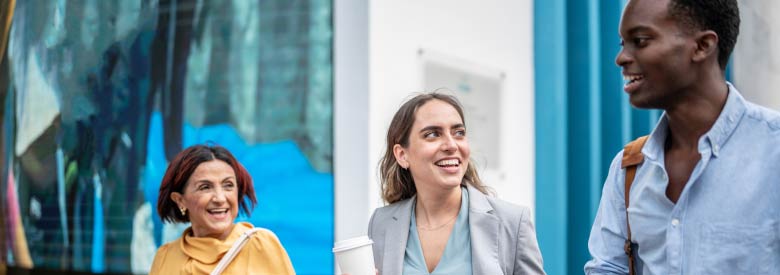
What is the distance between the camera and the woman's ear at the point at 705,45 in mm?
1367

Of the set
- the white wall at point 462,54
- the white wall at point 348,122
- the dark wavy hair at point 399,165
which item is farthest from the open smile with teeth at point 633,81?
the white wall at point 348,122

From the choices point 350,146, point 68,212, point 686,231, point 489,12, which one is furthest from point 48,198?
point 686,231

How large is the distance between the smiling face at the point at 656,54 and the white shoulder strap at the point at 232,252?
148 centimetres

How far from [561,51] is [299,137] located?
4.34ft

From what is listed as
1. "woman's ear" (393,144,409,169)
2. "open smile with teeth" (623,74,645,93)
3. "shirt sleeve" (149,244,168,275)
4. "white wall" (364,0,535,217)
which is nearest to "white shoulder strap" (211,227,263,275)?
"shirt sleeve" (149,244,168,275)

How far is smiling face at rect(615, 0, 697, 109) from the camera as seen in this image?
137 centimetres

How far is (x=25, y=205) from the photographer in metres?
4.78

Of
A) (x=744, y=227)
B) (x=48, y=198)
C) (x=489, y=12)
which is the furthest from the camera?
(x=48, y=198)

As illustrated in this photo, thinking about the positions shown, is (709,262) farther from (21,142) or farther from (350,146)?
(21,142)

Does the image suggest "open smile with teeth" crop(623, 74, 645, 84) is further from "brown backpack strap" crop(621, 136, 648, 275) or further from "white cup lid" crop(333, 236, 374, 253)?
"white cup lid" crop(333, 236, 374, 253)

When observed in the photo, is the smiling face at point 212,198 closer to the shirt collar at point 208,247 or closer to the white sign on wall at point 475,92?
the shirt collar at point 208,247

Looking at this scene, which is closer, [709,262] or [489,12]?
[709,262]

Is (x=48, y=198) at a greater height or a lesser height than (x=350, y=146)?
lesser

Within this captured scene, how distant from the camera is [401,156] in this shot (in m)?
2.42
